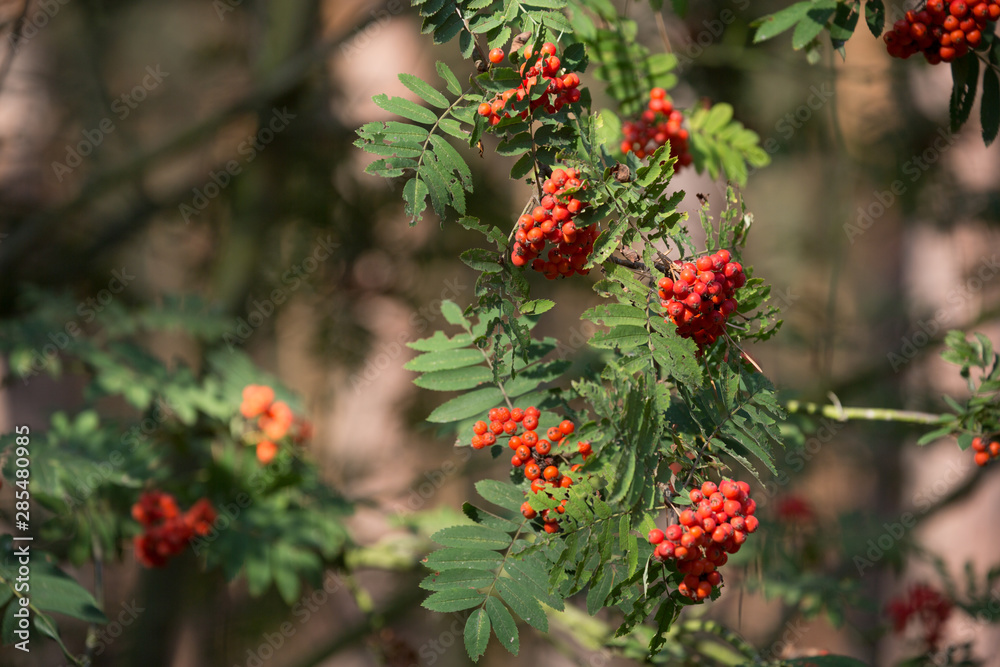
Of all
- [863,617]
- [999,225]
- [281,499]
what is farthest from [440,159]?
[863,617]

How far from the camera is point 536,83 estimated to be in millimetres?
916

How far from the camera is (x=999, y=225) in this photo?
340 centimetres

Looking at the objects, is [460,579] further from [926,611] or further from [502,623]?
[926,611]

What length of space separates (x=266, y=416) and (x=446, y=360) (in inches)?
44.4

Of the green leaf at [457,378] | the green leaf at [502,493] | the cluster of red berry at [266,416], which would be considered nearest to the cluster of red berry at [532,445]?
the green leaf at [502,493]

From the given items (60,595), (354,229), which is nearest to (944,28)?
(60,595)

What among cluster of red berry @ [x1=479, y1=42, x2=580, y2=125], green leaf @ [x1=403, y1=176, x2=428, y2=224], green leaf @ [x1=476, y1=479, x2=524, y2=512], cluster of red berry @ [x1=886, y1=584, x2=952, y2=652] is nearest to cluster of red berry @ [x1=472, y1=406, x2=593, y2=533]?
green leaf @ [x1=476, y1=479, x2=524, y2=512]

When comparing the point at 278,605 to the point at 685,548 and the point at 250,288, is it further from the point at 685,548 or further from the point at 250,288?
the point at 685,548

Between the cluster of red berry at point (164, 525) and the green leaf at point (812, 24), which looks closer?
the green leaf at point (812, 24)

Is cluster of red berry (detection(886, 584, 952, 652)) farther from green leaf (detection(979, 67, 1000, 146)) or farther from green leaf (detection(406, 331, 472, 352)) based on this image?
green leaf (detection(406, 331, 472, 352))

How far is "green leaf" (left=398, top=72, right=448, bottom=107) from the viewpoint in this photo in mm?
948

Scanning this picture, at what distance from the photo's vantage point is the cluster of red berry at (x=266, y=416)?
6.62 feet

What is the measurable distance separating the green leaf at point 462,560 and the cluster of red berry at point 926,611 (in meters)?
1.82

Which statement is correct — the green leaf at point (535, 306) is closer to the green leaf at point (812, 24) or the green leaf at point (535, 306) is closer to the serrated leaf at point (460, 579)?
the serrated leaf at point (460, 579)
